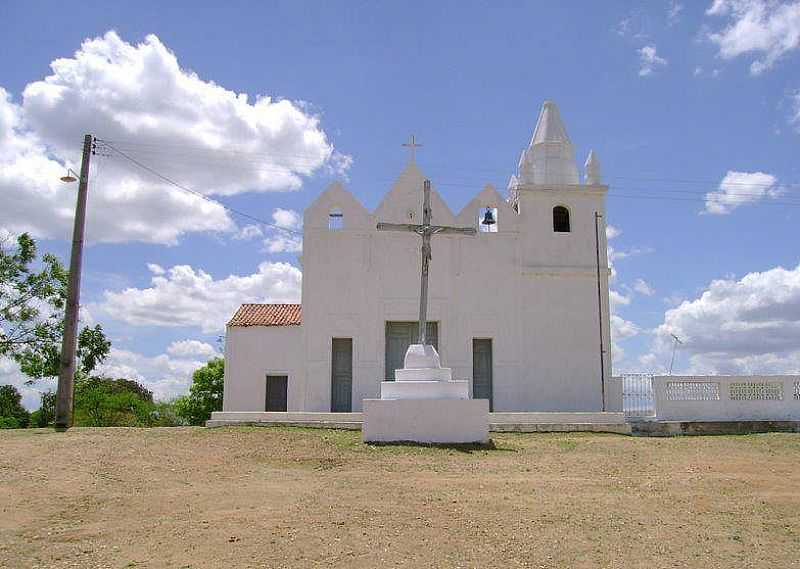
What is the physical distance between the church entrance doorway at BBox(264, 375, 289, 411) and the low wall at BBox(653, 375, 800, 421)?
460 inches

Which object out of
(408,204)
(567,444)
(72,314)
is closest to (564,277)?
(408,204)

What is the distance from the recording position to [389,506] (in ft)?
27.6

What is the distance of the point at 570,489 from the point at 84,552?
569 centimetres

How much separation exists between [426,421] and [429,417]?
91mm

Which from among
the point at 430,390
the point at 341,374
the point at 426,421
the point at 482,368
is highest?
the point at 482,368

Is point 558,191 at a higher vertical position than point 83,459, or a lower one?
higher

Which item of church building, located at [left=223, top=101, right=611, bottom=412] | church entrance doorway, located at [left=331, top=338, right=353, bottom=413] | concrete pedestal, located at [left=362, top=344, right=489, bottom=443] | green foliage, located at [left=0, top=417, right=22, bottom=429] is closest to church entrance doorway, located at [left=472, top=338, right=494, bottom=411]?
church building, located at [left=223, top=101, right=611, bottom=412]

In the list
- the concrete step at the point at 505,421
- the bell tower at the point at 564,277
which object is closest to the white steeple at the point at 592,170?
the bell tower at the point at 564,277

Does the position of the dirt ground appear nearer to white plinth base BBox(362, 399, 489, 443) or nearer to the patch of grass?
the patch of grass

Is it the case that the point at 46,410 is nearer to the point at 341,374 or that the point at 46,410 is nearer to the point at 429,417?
the point at 341,374

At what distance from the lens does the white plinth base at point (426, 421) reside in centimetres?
1352

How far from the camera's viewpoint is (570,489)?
31.0ft

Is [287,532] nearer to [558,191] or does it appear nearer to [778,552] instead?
[778,552]

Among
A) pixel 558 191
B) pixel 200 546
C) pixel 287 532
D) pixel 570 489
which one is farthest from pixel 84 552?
pixel 558 191
